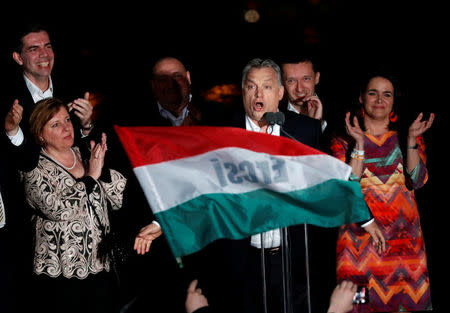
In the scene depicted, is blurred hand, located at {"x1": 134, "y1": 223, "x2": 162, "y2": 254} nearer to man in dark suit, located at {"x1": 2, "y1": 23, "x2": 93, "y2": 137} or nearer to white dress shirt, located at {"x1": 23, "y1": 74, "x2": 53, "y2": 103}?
man in dark suit, located at {"x1": 2, "y1": 23, "x2": 93, "y2": 137}

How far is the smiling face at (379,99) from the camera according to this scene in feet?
11.8

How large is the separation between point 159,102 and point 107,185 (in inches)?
28.1

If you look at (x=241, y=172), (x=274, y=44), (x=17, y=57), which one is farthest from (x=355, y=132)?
(x=274, y=44)

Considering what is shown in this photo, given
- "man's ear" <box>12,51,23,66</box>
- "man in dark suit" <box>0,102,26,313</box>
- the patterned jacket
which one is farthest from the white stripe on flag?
"man's ear" <box>12,51,23,66</box>

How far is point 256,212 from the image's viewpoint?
2.66 m

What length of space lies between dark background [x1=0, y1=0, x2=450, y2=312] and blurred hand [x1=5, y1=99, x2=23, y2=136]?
45.6 inches

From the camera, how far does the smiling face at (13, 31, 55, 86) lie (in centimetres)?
357

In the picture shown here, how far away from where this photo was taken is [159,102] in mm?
3863

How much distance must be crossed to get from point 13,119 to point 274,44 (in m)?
3.30

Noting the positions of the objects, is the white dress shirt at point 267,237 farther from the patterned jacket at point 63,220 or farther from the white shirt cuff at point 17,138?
the white shirt cuff at point 17,138

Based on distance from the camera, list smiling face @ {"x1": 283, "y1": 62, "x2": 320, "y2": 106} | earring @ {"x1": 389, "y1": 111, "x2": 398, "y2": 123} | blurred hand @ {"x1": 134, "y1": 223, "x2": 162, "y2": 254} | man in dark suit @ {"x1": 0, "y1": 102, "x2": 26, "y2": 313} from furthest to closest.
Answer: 1. smiling face @ {"x1": 283, "y1": 62, "x2": 320, "y2": 106}
2. earring @ {"x1": 389, "y1": 111, "x2": 398, "y2": 123}
3. man in dark suit @ {"x1": 0, "y1": 102, "x2": 26, "y2": 313}
4. blurred hand @ {"x1": 134, "y1": 223, "x2": 162, "y2": 254}

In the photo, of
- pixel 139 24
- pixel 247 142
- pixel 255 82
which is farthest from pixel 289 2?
pixel 247 142

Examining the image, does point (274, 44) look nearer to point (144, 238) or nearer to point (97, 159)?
point (97, 159)

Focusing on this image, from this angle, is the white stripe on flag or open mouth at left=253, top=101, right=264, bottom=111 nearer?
the white stripe on flag
